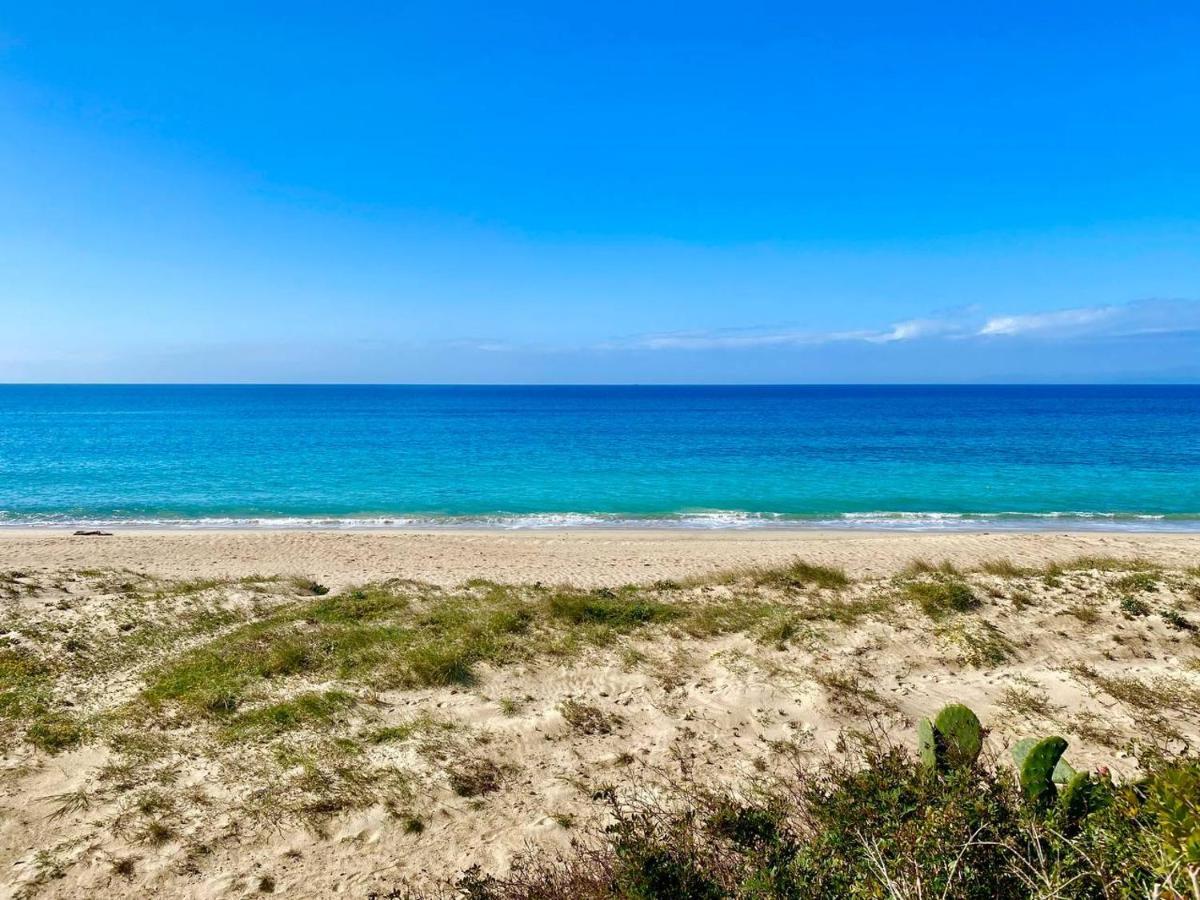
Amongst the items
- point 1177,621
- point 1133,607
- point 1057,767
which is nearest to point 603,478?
point 1133,607

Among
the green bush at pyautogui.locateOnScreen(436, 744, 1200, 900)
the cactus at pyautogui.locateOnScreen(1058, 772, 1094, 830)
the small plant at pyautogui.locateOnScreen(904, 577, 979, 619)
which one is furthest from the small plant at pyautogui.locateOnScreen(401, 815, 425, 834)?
the small plant at pyautogui.locateOnScreen(904, 577, 979, 619)

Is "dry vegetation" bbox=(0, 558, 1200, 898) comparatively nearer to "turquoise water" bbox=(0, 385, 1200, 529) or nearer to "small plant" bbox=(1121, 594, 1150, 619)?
"small plant" bbox=(1121, 594, 1150, 619)

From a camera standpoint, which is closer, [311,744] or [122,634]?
[311,744]

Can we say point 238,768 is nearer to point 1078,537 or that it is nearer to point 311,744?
point 311,744

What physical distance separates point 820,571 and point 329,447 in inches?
2159

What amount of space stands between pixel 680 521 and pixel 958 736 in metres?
25.2

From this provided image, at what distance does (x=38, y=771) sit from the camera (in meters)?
6.91

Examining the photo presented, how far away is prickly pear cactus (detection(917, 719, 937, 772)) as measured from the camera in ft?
19.6

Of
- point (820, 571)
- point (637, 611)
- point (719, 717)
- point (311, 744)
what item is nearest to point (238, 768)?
point (311, 744)

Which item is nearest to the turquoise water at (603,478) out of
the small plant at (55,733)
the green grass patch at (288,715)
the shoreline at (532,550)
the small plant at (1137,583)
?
the shoreline at (532,550)

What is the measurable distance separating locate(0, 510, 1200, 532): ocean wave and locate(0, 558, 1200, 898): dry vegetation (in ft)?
53.7

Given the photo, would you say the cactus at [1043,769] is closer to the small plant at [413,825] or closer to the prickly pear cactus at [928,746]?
the prickly pear cactus at [928,746]

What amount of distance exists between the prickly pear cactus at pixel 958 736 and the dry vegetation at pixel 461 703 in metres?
1.18

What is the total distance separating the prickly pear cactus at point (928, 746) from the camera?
5984 mm
